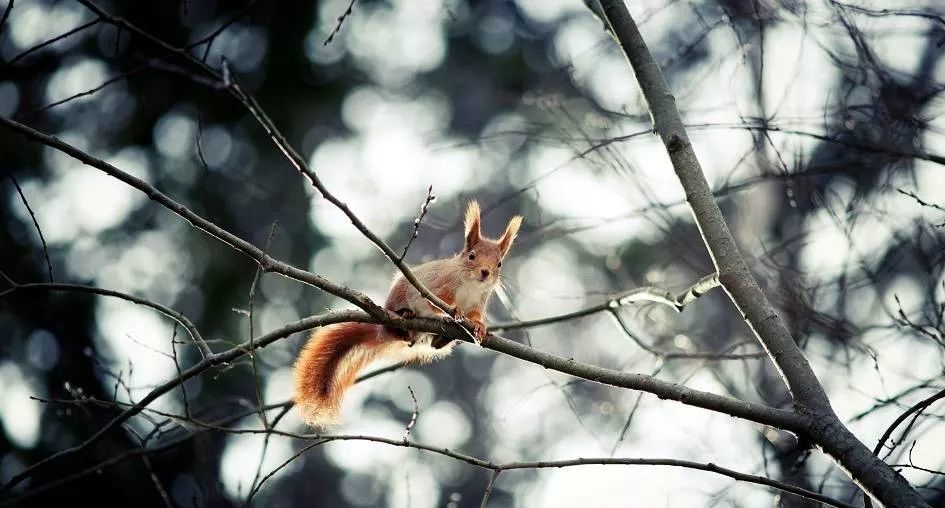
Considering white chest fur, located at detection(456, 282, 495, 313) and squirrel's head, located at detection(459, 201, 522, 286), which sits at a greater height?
squirrel's head, located at detection(459, 201, 522, 286)

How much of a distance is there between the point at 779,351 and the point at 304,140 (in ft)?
24.9

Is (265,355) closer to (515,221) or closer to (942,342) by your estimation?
(515,221)

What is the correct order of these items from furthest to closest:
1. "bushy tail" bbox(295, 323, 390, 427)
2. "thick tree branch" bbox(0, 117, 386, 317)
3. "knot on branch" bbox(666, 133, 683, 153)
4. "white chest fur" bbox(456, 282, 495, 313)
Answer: "white chest fur" bbox(456, 282, 495, 313) → "bushy tail" bbox(295, 323, 390, 427) → "knot on branch" bbox(666, 133, 683, 153) → "thick tree branch" bbox(0, 117, 386, 317)

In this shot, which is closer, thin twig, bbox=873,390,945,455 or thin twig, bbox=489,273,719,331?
thin twig, bbox=873,390,945,455

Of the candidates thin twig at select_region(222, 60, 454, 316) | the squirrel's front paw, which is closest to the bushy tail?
the squirrel's front paw

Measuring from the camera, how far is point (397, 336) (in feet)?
10.6

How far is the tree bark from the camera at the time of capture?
1983 millimetres

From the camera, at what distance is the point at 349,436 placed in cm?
221

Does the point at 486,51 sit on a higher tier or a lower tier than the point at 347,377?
higher

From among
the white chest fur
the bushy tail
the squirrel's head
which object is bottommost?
the bushy tail

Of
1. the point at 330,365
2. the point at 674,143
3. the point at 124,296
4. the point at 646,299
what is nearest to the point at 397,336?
the point at 330,365

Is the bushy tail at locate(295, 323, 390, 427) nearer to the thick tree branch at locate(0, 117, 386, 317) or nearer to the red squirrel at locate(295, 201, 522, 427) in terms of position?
the red squirrel at locate(295, 201, 522, 427)

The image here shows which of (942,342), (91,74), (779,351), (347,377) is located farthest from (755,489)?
(91,74)

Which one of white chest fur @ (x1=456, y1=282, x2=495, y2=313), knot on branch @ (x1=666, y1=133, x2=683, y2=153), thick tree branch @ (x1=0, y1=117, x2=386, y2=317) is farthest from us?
white chest fur @ (x1=456, y1=282, x2=495, y2=313)
